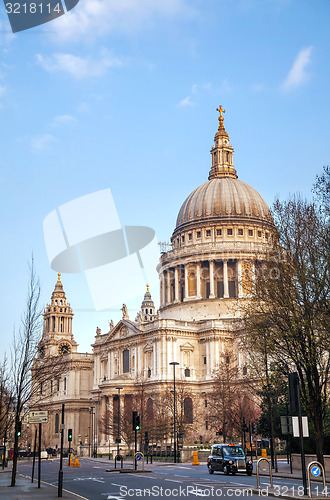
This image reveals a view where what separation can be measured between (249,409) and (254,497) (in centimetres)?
5234

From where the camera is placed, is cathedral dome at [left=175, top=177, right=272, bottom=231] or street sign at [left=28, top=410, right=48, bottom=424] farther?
cathedral dome at [left=175, top=177, right=272, bottom=231]

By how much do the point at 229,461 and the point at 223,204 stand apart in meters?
79.4

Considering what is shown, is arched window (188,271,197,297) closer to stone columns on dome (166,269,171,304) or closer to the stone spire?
stone columns on dome (166,269,171,304)

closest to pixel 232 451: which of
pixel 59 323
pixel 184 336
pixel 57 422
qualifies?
pixel 184 336

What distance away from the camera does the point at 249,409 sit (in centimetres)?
7594

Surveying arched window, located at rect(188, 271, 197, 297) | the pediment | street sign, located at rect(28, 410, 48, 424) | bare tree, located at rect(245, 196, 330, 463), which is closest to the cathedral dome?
arched window, located at rect(188, 271, 197, 297)

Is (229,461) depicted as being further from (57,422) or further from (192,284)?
(57,422)

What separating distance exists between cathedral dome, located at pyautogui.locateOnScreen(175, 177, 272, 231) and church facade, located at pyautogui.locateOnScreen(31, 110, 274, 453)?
0.18 m

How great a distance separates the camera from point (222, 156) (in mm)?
127938

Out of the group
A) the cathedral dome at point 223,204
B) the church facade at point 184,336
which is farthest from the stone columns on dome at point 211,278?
the cathedral dome at point 223,204

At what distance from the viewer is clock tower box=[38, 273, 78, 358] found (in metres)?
146

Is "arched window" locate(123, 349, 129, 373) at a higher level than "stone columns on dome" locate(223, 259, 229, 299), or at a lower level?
lower

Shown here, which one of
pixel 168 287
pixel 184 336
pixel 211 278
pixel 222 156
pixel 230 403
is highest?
pixel 222 156

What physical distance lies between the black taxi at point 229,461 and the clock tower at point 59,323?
10627 centimetres
